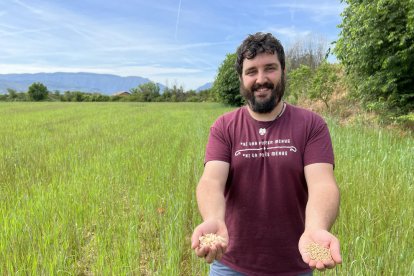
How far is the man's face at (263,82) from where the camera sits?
5.50 ft

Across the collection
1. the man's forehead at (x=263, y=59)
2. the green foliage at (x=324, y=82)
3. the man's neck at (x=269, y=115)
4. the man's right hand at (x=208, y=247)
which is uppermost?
the green foliage at (x=324, y=82)

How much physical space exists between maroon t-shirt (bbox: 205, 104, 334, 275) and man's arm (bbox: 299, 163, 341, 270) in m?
0.06

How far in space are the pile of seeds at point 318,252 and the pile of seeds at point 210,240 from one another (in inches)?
12.8

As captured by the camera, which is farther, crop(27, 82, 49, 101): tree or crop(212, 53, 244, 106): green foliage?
crop(27, 82, 49, 101): tree

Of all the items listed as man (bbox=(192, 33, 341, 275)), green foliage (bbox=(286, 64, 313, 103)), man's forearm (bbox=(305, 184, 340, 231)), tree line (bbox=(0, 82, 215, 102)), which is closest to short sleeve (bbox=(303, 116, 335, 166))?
man (bbox=(192, 33, 341, 275))

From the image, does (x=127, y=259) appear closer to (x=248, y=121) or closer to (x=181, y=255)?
(x=181, y=255)

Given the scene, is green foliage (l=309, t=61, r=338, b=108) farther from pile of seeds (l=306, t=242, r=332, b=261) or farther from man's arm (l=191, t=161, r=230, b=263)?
pile of seeds (l=306, t=242, r=332, b=261)

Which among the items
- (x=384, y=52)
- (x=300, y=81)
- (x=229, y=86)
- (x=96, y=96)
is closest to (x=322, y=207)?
(x=384, y=52)

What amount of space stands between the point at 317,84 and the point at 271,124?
1625 cm

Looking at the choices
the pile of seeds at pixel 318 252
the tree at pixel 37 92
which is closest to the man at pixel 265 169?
the pile of seeds at pixel 318 252

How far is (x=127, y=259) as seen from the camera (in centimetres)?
272

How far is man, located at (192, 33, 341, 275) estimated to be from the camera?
5.42 feet

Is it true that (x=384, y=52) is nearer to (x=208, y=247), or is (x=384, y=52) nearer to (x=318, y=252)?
(x=318, y=252)

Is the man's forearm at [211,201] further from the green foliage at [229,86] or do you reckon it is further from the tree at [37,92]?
the tree at [37,92]
